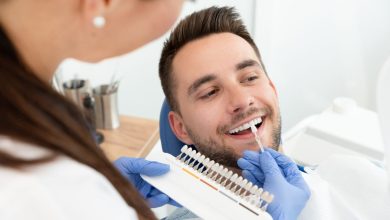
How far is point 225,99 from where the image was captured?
3.76 ft

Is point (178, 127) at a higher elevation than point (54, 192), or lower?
lower

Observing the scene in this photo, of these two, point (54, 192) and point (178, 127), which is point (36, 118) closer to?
point (54, 192)

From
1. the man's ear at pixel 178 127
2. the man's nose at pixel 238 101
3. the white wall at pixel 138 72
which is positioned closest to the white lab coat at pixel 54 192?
the man's nose at pixel 238 101

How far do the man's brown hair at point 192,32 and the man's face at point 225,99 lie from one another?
0.17 feet

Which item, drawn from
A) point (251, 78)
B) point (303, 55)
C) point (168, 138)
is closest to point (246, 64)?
point (251, 78)

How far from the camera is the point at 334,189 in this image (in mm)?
1063

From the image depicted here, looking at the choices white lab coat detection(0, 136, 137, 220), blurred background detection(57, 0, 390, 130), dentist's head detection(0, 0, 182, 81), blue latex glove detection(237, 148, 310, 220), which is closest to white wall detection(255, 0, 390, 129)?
blurred background detection(57, 0, 390, 130)

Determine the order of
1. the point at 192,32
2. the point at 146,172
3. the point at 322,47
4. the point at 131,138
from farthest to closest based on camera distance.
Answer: the point at 322,47 < the point at 131,138 < the point at 192,32 < the point at 146,172

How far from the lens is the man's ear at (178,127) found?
128 centimetres

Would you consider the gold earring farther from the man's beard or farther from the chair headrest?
the chair headrest

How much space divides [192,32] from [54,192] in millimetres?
969

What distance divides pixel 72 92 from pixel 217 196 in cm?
91

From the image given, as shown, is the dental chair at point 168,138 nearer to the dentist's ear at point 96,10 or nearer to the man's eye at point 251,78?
the man's eye at point 251,78

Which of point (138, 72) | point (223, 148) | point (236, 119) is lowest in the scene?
point (138, 72)
